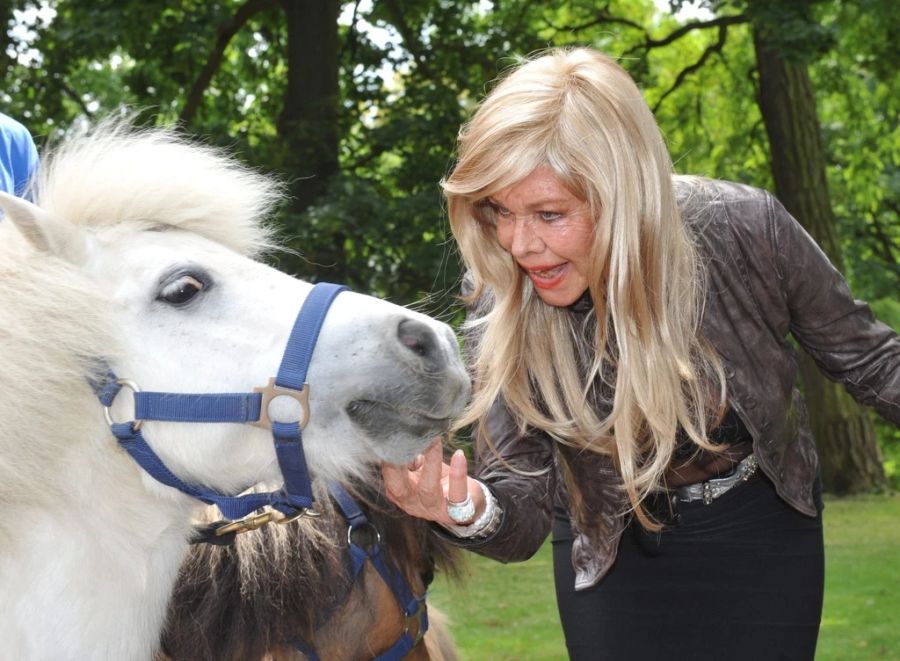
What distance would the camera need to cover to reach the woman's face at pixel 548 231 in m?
2.50

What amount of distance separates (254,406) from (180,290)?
0.26 m

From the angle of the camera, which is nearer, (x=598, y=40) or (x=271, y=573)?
(x=271, y=573)

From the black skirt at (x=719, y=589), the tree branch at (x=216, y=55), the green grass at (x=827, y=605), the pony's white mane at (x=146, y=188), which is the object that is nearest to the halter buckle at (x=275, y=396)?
the pony's white mane at (x=146, y=188)

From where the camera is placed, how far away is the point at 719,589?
277 cm

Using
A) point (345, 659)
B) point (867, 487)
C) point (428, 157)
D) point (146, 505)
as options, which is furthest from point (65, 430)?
point (867, 487)

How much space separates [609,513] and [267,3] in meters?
9.23

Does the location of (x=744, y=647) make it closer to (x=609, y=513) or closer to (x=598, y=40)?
(x=609, y=513)

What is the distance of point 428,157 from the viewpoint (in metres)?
10.1

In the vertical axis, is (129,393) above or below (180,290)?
below

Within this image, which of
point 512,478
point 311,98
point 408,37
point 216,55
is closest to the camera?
point 512,478

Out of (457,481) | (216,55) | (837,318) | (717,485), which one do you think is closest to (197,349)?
(457,481)

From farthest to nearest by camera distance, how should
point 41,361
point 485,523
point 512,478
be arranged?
1. point 512,478
2. point 485,523
3. point 41,361

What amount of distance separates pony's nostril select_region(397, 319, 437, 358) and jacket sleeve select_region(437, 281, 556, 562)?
0.60 m

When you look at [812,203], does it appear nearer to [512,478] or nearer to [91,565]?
[512,478]
